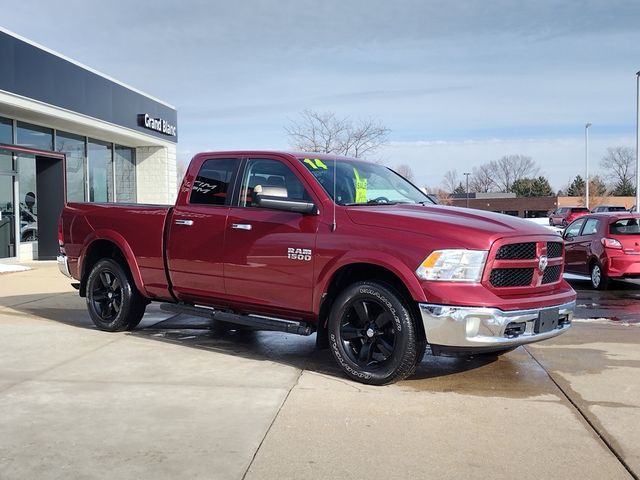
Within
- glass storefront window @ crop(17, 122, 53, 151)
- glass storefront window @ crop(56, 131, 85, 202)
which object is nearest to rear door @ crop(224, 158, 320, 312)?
glass storefront window @ crop(17, 122, 53, 151)

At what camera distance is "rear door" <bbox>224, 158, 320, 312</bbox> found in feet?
18.1

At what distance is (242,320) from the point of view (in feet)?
19.7

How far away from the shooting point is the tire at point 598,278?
11398mm

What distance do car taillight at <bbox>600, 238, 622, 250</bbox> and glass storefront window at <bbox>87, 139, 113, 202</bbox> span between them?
48.0 feet

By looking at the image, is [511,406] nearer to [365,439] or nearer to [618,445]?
[618,445]

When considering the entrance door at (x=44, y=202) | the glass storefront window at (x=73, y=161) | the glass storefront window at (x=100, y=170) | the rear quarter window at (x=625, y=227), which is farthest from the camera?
the glass storefront window at (x=100, y=170)

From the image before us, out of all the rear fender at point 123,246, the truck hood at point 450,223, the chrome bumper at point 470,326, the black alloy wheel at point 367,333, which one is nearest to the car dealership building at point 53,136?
the rear fender at point 123,246

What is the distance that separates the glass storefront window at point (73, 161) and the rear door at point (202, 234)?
12689 millimetres

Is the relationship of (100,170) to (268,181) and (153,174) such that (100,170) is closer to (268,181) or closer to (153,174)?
(153,174)

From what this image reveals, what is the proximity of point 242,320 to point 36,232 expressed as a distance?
42.7ft

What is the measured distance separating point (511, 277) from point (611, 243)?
7.20 meters

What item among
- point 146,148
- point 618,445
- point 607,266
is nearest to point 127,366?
point 618,445

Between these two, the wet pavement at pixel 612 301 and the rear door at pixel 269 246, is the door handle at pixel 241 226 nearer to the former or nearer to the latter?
the rear door at pixel 269 246

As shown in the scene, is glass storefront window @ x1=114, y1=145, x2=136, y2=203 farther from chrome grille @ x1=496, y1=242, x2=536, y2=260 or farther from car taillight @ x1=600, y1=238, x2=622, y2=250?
chrome grille @ x1=496, y1=242, x2=536, y2=260
